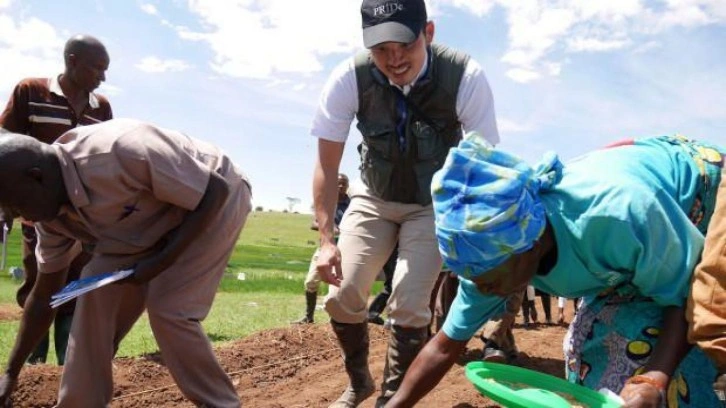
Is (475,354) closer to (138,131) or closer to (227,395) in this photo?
(227,395)

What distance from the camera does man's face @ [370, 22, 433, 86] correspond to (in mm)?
3186

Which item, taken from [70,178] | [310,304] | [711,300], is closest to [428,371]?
[711,300]

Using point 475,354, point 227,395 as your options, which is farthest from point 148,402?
point 475,354

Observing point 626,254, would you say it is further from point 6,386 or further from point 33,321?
point 6,386

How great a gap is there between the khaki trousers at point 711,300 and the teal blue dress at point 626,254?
0.16ft

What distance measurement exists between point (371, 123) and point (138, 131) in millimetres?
1131

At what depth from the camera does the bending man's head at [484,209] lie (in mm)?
1755

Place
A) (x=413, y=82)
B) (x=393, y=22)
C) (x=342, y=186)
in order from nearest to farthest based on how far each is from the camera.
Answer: (x=393, y=22) → (x=413, y=82) → (x=342, y=186)

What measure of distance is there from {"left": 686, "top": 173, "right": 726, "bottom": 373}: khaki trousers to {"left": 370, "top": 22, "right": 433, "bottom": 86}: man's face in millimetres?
1672

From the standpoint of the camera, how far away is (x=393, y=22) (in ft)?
10.4

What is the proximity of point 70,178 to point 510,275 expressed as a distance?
5.60 feet

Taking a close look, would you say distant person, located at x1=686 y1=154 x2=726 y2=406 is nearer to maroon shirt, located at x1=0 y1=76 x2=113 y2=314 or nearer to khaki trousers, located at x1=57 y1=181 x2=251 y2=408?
khaki trousers, located at x1=57 y1=181 x2=251 y2=408

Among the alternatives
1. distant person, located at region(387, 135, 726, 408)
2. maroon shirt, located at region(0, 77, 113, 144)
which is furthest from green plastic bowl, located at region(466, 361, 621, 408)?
maroon shirt, located at region(0, 77, 113, 144)

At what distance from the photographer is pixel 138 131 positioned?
2.83 metres
